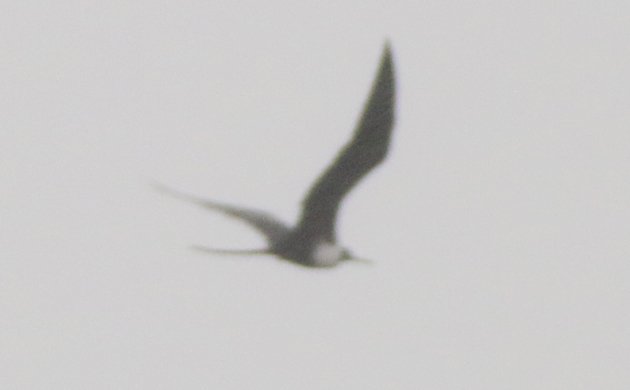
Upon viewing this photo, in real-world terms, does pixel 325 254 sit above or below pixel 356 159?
below

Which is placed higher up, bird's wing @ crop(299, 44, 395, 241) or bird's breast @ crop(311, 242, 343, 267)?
bird's wing @ crop(299, 44, 395, 241)

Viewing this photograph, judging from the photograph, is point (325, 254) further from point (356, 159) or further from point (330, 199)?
point (356, 159)

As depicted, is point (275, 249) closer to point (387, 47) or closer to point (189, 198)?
point (189, 198)

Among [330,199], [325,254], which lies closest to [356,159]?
[330,199]

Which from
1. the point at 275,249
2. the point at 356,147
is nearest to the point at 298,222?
the point at 275,249

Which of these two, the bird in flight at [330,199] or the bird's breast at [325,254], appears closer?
the bird in flight at [330,199]

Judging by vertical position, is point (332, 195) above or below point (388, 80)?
below

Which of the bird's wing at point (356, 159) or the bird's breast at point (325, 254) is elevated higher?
the bird's wing at point (356, 159)
